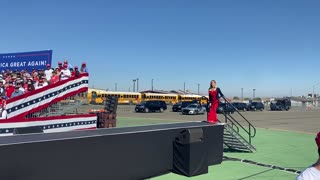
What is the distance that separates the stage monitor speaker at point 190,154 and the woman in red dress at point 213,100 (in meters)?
2.96

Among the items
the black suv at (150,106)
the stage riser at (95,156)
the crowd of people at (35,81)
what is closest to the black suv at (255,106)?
the black suv at (150,106)

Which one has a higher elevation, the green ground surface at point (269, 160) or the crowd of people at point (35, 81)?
the crowd of people at point (35, 81)

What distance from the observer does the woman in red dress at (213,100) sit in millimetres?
11375

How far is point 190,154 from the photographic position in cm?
804

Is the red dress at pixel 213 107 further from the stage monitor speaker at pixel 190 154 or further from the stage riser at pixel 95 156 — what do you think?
the stage monitor speaker at pixel 190 154

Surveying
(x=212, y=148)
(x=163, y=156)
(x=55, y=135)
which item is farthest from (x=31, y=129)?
(x=212, y=148)

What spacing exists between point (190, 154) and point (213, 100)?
3.91 metres

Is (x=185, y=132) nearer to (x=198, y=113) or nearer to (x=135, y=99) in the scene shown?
(x=198, y=113)

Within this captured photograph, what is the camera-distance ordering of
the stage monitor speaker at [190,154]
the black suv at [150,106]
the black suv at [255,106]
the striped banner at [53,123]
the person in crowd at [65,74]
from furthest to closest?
the black suv at [255,106] → the black suv at [150,106] → the person in crowd at [65,74] → the striped banner at [53,123] → the stage monitor speaker at [190,154]

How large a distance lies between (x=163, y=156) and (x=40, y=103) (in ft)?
21.5

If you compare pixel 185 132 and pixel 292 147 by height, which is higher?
pixel 185 132

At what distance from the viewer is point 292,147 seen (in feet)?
43.1

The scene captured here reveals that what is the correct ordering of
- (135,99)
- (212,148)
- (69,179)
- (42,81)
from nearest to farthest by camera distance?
(69,179) → (212,148) → (42,81) → (135,99)

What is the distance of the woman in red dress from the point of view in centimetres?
1138
